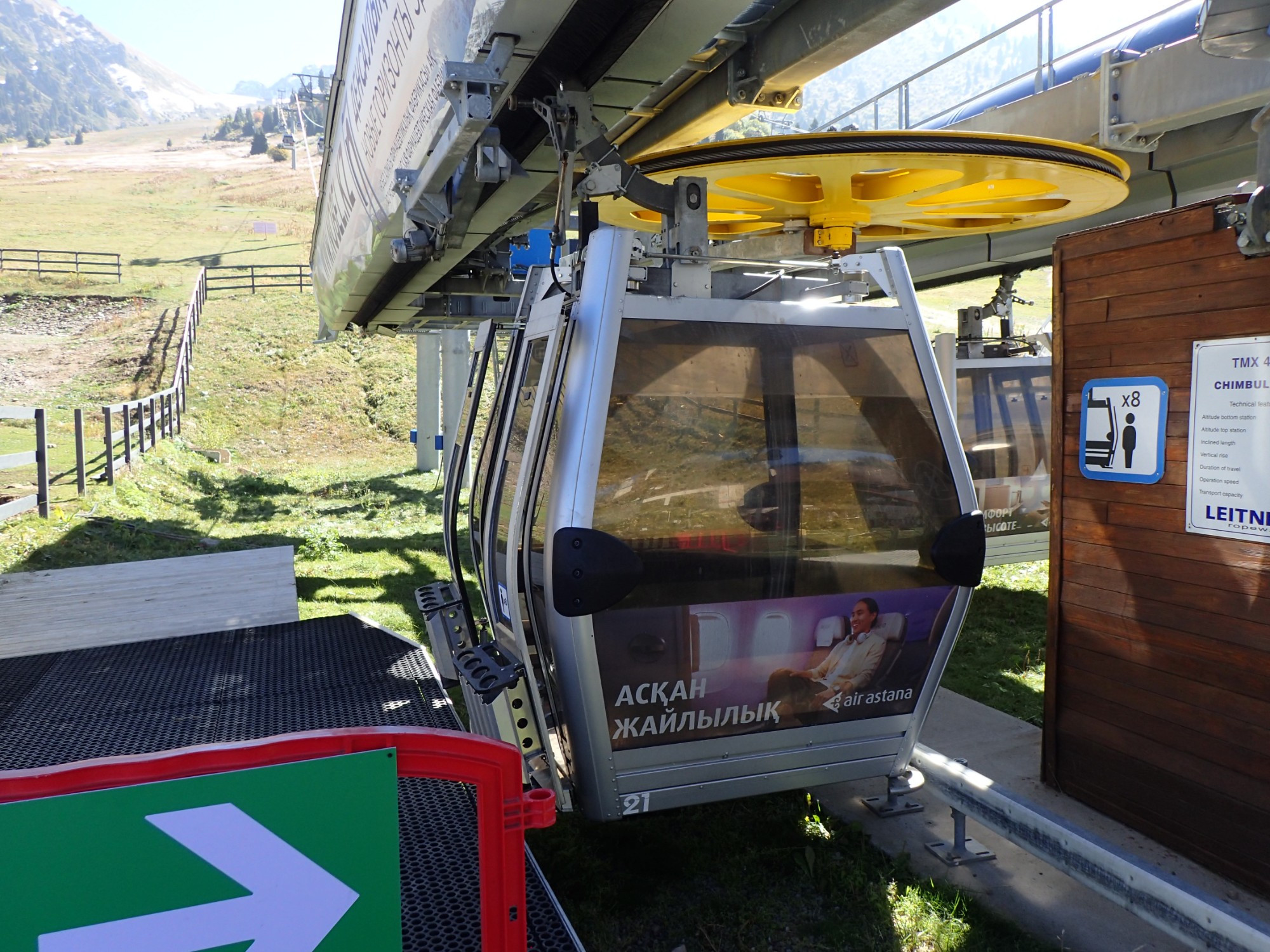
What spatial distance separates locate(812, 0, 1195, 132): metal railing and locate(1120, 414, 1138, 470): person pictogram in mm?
2870

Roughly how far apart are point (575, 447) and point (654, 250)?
31.9 inches

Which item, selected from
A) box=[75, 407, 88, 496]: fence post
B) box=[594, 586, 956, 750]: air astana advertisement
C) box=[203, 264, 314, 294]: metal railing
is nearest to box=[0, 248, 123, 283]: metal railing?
box=[203, 264, 314, 294]: metal railing

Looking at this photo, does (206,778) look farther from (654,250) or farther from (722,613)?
(654,250)

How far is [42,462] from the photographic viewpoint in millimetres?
10531

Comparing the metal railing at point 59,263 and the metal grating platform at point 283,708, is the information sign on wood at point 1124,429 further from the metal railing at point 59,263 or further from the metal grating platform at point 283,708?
the metal railing at point 59,263

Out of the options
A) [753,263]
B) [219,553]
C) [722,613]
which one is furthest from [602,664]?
[219,553]

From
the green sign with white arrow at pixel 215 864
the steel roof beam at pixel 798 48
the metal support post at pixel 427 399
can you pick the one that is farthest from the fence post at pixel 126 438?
the green sign with white arrow at pixel 215 864

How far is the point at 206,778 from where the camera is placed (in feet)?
5.35

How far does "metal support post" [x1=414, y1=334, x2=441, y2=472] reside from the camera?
63.0 ft

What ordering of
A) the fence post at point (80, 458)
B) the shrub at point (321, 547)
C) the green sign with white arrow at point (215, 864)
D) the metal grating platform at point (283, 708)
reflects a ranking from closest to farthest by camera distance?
the green sign with white arrow at point (215, 864), the metal grating platform at point (283, 708), the shrub at point (321, 547), the fence post at point (80, 458)

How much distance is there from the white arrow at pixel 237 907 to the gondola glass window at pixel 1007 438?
7784 mm

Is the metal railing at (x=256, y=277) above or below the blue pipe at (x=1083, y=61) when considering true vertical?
above

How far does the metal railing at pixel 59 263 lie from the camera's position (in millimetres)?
39438

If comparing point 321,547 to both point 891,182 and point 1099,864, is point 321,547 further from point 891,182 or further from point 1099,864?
point 1099,864
